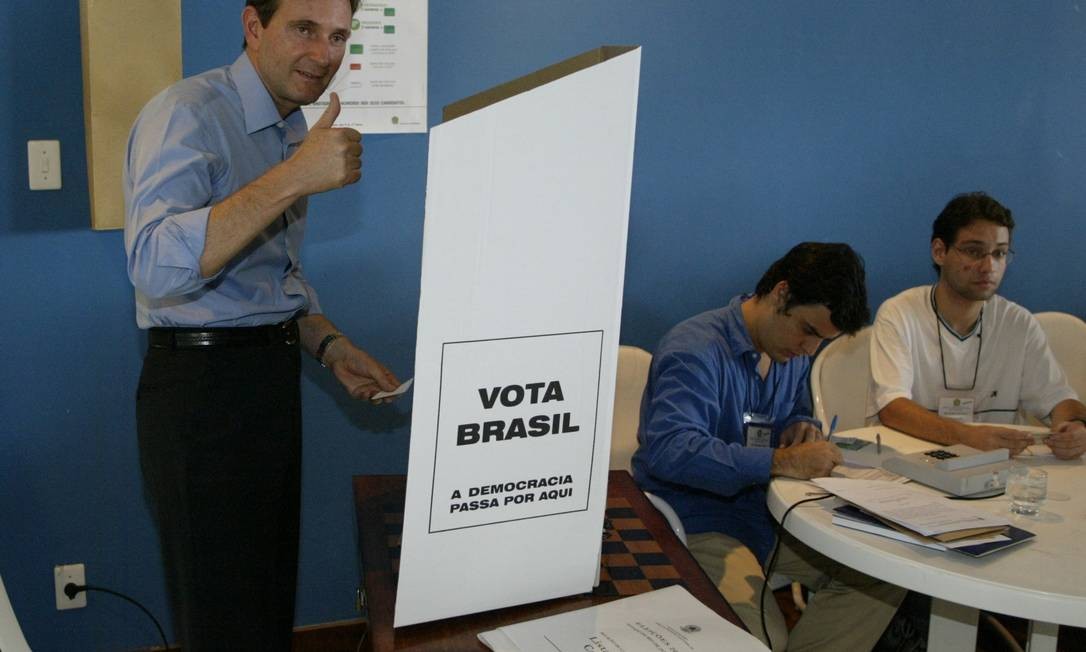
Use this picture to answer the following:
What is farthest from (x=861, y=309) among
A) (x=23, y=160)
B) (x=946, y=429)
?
(x=23, y=160)

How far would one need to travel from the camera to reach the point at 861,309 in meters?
2.34

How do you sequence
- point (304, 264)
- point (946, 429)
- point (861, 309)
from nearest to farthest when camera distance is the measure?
point (861, 309) → point (946, 429) → point (304, 264)

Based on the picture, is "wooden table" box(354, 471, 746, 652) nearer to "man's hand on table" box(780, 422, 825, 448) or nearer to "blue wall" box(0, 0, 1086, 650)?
"man's hand on table" box(780, 422, 825, 448)

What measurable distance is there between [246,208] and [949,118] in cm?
273

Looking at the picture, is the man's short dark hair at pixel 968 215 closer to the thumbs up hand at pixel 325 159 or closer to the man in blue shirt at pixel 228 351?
the man in blue shirt at pixel 228 351

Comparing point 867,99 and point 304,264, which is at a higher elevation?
point 867,99

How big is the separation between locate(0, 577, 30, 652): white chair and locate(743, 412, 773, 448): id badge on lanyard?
5.32 ft

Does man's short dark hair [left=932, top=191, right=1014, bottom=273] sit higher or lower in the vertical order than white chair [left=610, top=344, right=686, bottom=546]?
higher

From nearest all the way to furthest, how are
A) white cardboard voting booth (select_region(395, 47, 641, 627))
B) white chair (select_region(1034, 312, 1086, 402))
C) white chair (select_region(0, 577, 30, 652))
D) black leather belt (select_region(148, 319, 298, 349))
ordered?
white cardboard voting booth (select_region(395, 47, 641, 627)), white chair (select_region(0, 577, 30, 652)), black leather belt (select_region(148, 319, 298, 349)), white chair (select_region(1034, 312, 1086, 402))

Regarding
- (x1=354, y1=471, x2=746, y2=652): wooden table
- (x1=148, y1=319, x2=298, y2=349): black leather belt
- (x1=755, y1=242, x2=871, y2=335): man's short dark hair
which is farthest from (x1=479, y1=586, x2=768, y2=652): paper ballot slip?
(x1=755, y1=242, x2=871, y2=335): man's short dark hair

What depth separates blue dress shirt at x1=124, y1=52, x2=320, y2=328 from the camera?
5.38 ft

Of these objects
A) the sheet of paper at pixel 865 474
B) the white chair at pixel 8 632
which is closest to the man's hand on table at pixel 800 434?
the sheet of paper at pixel 865 474

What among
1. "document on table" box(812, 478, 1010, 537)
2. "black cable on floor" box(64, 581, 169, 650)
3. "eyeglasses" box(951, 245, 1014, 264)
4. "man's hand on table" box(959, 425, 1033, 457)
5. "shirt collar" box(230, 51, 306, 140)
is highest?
"shirt collar" box(230, 51, 306, 140)

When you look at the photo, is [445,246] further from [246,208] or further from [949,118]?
[949,118]
